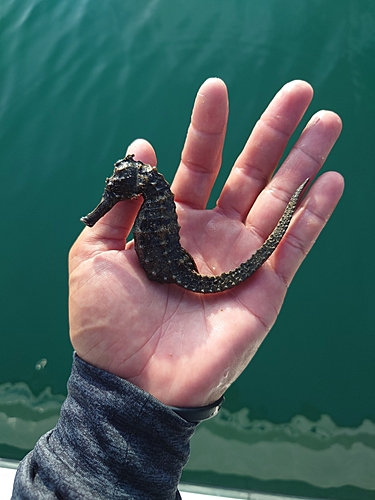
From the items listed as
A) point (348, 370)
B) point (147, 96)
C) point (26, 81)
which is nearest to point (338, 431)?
point (348, 370)

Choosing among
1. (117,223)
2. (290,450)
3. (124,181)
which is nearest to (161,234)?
(117,223)

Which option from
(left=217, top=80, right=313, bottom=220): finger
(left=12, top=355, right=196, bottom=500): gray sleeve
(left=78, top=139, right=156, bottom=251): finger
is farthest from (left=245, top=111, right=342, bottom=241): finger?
(left=12, top=355, right=196, bottom=500): gray sleeve

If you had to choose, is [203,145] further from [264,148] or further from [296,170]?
[296,170]

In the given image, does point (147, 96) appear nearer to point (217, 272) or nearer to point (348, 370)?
point (217, 272)

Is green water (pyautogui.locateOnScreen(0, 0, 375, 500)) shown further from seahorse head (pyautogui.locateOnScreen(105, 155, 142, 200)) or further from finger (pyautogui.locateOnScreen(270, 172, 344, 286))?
seahorse head (pyautogui.locateOnScreen(105, 155, 142, 200))

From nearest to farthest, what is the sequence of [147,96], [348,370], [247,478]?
[247,478]
[348,370]
[147,96]

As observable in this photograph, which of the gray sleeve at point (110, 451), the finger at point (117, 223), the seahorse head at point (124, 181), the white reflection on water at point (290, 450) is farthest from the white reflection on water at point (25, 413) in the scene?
the seahorse head at point (124, 181)
